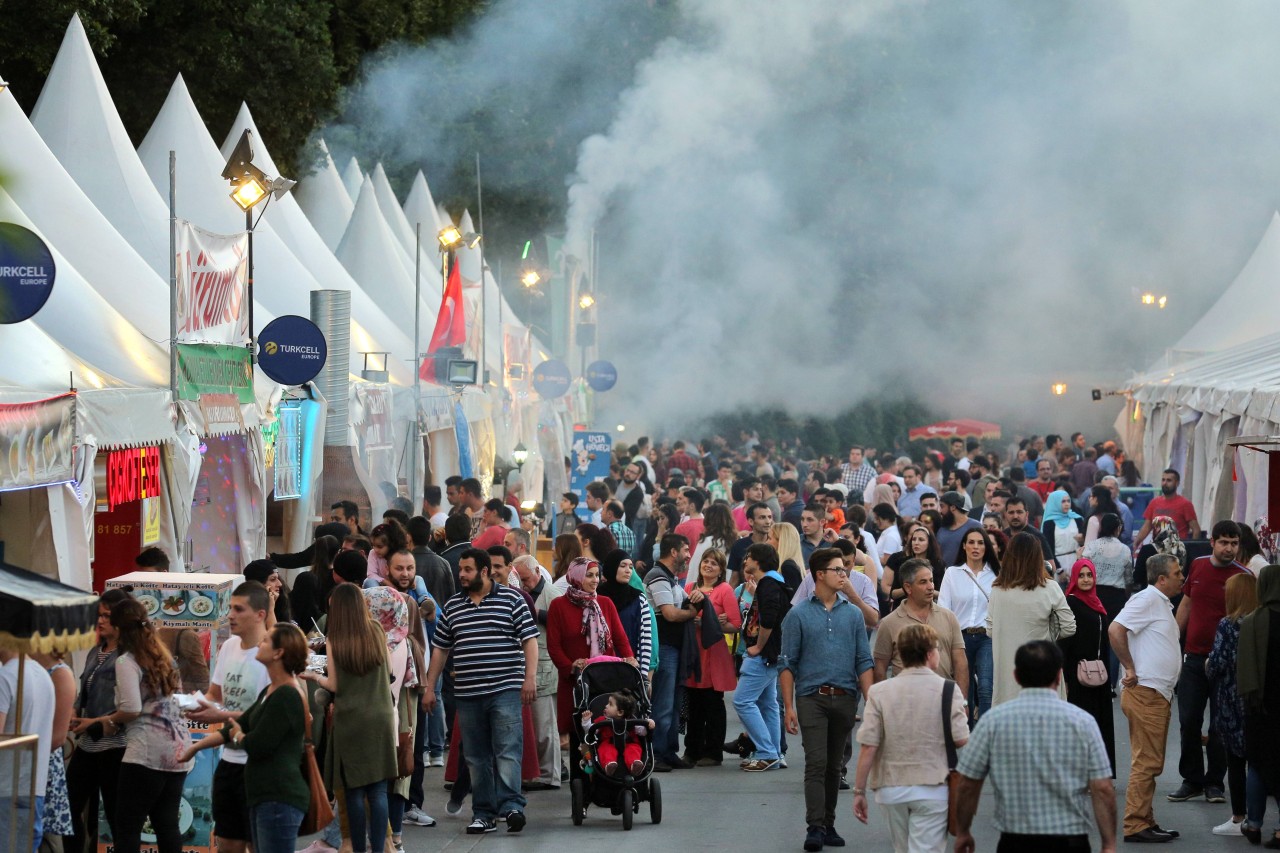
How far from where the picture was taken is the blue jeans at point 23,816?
5.51 meters

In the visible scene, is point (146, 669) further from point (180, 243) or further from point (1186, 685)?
point (1186, 685)

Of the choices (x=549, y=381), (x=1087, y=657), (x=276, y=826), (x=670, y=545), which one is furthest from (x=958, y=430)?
(x=276, y=826)

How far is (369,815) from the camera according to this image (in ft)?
23.9

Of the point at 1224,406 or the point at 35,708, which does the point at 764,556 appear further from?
the point at 1224,406

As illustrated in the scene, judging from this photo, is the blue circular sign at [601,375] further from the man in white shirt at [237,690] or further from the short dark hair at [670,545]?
the man in white shirt at [237,690]

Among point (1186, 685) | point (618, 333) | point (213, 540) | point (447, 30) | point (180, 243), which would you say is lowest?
point (1186, 685)

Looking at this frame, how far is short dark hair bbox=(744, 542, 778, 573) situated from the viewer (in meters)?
9.91

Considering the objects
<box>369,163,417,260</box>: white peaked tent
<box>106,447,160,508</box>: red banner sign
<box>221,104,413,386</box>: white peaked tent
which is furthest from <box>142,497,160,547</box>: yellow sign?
<box>369,163,417,260</box>: white peaked tent

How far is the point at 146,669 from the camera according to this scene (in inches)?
262

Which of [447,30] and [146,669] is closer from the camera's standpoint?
[146,669]

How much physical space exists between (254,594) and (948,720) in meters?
2.90

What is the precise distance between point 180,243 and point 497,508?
3.77m

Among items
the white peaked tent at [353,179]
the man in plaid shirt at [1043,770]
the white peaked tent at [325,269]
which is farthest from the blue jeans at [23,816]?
the white peaked tent at [353,179]

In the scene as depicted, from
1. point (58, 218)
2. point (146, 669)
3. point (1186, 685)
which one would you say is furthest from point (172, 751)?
point (58, 218)
